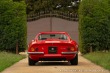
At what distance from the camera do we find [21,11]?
81.2 feet

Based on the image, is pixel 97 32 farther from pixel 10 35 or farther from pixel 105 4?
pixel 10 35

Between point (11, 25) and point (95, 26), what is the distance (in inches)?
193

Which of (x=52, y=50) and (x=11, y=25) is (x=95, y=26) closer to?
(x=11, y=25)

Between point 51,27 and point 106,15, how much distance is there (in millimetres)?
6645

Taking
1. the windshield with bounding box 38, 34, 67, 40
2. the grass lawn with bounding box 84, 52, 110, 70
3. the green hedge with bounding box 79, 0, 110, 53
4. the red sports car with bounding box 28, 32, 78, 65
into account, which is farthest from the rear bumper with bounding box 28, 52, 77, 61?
the green hedge with bounding box 79, 0, 110, 53

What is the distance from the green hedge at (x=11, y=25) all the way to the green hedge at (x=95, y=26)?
3.60m

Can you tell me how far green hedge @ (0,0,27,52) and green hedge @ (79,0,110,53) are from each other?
11.8 feet

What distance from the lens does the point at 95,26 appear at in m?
24.2

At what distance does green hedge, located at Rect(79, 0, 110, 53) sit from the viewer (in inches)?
950

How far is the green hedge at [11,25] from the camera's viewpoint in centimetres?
2416

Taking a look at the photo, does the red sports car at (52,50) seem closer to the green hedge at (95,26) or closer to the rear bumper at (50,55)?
the rear bumper at (50,55)

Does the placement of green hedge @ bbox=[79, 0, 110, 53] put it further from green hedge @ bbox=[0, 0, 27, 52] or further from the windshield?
the windshield

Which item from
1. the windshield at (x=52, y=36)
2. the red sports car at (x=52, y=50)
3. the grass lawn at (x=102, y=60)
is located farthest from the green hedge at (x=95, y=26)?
the red sports car at (x=52, y=50)

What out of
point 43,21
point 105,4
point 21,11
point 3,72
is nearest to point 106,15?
point 105,4
